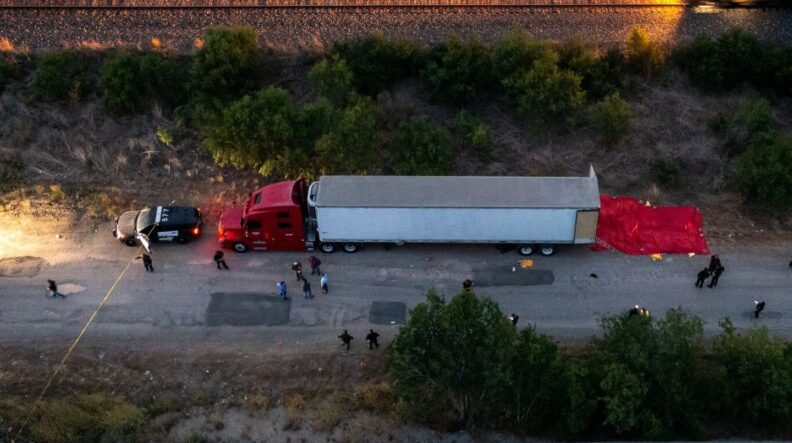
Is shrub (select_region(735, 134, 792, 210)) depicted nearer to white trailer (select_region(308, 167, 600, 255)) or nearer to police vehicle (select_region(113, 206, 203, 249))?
white trailer (select_region(308, 167, 600, 255))

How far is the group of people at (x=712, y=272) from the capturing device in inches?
950

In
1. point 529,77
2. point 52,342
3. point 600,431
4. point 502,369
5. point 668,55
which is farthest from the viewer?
point 668,55

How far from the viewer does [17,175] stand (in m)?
29.8

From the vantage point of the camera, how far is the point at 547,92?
2955cm

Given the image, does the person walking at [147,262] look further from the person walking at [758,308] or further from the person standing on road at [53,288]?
the person walking at [758,308]

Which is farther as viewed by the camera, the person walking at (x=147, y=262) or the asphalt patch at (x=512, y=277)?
the person walking at (x=147, y=262)

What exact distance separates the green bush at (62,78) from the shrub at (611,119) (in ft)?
75.1

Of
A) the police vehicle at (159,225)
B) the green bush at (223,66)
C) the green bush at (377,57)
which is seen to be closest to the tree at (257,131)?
the green bush at (223,66)

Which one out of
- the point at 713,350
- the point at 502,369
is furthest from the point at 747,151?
the point at 502,369

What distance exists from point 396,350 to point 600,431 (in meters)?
6.93

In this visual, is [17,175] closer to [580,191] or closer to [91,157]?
[91,157]

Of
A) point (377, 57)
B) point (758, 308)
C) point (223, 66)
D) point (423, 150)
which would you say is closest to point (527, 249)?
point (423, 150)

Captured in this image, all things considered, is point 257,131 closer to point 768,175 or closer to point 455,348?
point 455,348

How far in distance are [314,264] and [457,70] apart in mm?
11320
